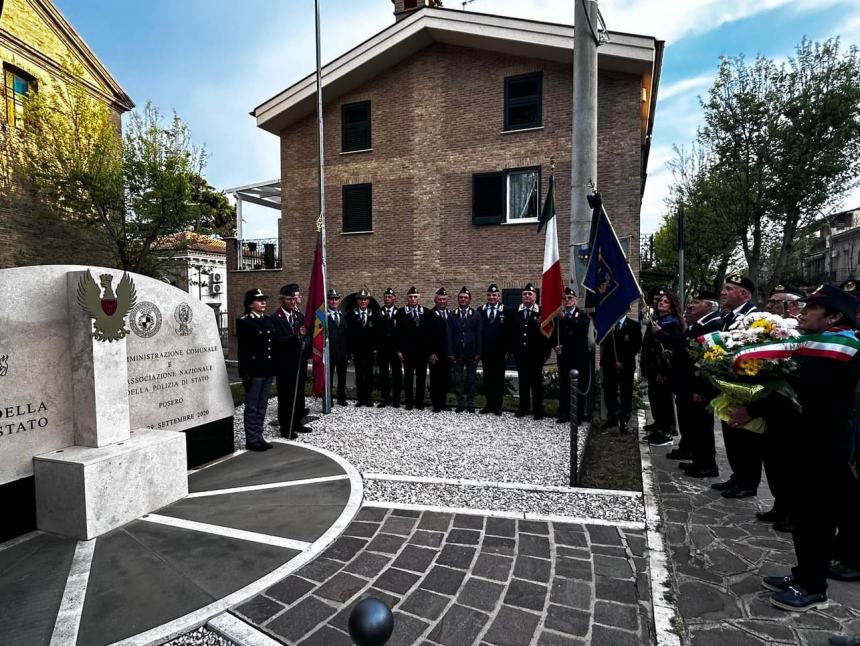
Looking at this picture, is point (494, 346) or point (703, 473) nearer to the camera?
point (703, 473)

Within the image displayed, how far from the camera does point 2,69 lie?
624 inches

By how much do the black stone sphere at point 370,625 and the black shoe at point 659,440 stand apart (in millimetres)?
6416

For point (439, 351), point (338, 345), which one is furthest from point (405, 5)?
point (439, 351)

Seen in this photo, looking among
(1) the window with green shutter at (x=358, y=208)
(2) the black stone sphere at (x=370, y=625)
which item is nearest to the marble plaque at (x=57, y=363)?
(2) the black stone sphere at (x=370, y=625)

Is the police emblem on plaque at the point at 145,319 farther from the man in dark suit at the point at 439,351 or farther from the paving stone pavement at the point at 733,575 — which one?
the paving stone pavement at the point at 733,575

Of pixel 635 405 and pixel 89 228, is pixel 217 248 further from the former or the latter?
pixel 635 405

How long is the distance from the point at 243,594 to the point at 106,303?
315 centimetres

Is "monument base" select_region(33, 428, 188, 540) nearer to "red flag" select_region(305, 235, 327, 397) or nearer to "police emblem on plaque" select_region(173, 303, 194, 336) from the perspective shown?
"police emblem on plaque" select_region(173, 303, 194, 336)

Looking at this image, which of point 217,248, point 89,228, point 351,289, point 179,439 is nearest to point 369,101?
point 351,289

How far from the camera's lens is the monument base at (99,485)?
4.17 m

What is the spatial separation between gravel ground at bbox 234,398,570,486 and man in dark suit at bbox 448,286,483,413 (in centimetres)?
52

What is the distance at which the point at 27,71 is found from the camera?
656 inches

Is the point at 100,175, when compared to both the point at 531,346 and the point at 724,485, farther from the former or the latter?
the point at 724,485

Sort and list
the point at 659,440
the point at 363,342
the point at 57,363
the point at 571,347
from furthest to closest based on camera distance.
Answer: the point at 363,342 < the point at 571,347 < the point at 659,440 < the point at 57,363
